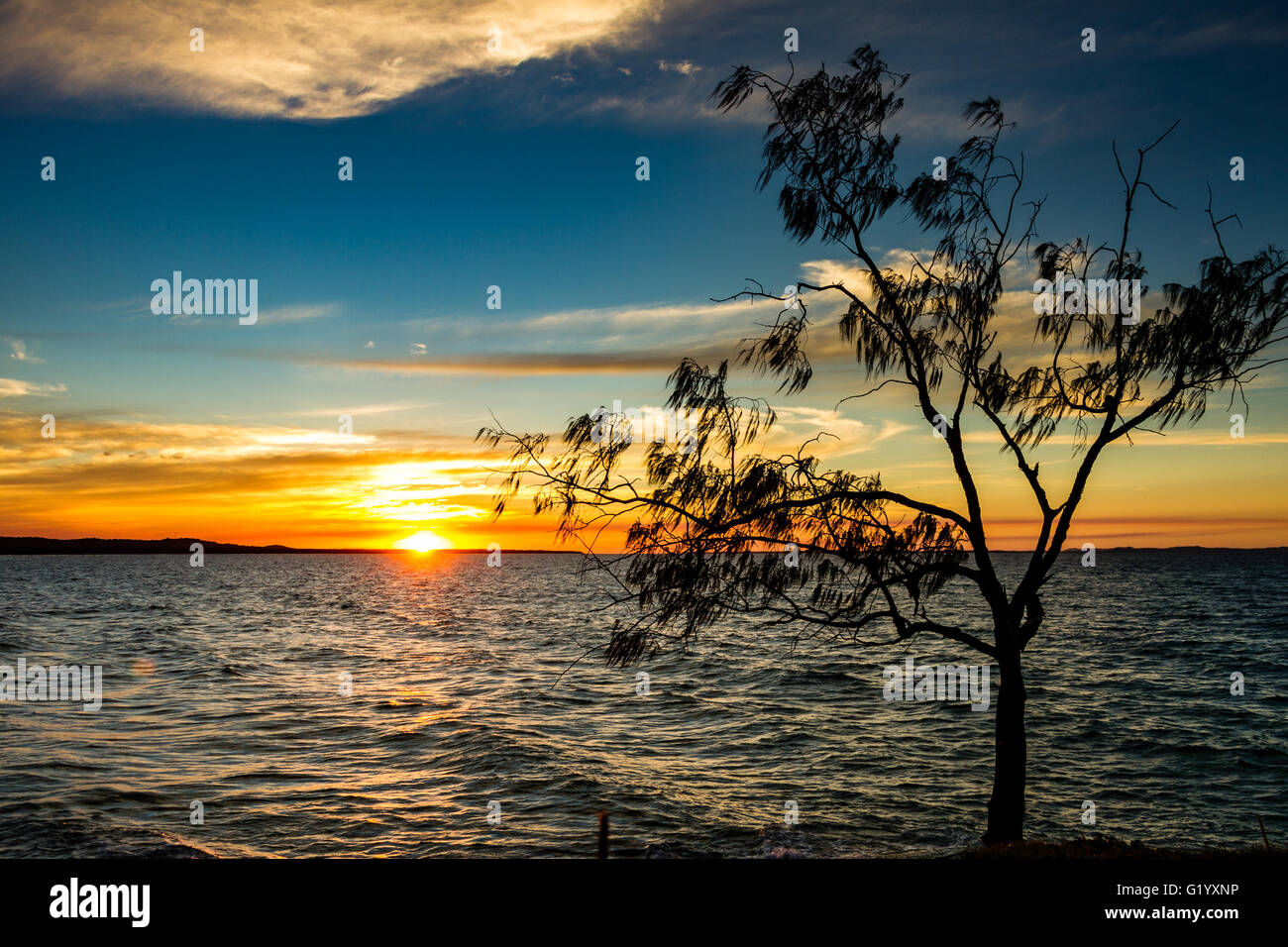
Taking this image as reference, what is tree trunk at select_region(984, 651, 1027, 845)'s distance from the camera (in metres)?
12.7

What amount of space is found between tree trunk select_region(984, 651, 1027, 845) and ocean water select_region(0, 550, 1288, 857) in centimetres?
348

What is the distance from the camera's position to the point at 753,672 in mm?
41031

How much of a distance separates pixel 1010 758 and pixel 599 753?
1482 centimetres

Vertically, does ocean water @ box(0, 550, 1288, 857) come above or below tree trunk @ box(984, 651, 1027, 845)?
below

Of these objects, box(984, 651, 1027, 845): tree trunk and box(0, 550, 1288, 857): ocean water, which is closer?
box(984, 651, 1027, 845): tree trunk

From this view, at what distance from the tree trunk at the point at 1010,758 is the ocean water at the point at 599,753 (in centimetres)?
348

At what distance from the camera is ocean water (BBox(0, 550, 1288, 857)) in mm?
17953

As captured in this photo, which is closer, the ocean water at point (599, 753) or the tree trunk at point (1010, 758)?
the tree trunk at point (1010, 758)

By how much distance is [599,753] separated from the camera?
82.3 feet

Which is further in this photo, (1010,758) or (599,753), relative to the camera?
(599,753)

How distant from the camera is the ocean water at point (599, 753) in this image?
18.0 meters
